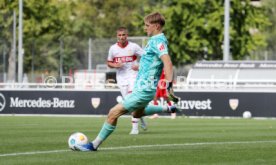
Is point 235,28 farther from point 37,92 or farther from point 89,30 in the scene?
point 89,30

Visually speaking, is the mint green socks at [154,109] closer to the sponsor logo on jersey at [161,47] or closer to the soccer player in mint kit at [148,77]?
the soccer player in mint kit at [148,77]

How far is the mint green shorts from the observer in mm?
13555

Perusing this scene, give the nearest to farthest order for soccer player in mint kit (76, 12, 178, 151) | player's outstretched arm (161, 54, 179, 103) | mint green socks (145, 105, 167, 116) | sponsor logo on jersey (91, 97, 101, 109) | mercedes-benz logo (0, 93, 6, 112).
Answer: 1. player's outstretched arm (161, 54, 179, 103)
2. soccer player in mint kit (76, 12, 178, 151)
3. mint green socks (145, 105, 167, 116)
4. sponsor logo on jersey (91, 97, 101, 109)
5. mercedes-benz logo (0, 93, 6, 112)

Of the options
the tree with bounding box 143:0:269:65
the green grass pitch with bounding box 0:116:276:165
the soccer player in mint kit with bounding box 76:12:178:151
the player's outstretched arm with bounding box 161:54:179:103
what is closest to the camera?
the green grass pitch with bounding box 0:116:276:165

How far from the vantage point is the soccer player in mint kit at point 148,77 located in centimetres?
1353

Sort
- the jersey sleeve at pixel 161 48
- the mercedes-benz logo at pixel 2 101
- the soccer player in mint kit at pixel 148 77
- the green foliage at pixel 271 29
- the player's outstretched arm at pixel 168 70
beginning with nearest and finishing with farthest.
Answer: the player's outstretched arm at pixel 168 70 < the soccer player in mint kit at pixel 148 77 < the jersey sleeve at pixel 161 48 < the mercedes-benz logo at pixel 2 101 < the green foliage at pixel 271 29

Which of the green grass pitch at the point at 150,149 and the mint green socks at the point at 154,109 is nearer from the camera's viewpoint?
the green grass pitch at the point at 150,149

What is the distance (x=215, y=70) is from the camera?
3831cm

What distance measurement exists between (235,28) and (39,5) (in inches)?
512

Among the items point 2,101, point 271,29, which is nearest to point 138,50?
point 2,101

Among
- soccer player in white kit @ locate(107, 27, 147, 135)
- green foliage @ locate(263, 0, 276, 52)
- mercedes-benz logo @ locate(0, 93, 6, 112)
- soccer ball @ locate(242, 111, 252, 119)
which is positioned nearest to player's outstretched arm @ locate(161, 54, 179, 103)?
soccer player in white kit @ locate(107, 27, 147, 135)

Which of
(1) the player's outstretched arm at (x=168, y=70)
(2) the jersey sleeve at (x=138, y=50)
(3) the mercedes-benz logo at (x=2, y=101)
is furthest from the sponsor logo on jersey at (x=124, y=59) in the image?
(3) the mercedes-benz logo at (x=2, y=101)

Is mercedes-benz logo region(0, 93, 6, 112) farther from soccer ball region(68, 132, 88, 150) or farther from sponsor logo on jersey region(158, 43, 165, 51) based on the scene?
sponsor logo on jersey region(158, 43, 165, 51)

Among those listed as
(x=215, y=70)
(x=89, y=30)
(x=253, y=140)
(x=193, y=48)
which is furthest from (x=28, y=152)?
(x=89, y=30)
